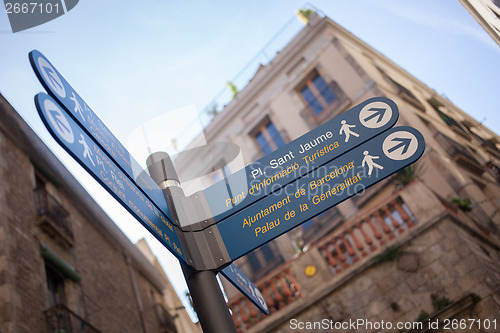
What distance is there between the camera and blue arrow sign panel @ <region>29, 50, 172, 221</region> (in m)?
2.85

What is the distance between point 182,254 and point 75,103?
117 cm

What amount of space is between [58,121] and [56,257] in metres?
6.64

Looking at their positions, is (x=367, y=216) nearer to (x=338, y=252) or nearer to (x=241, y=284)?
(x=338, y=252)

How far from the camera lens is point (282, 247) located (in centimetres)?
1667

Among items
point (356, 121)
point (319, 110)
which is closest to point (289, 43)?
point (319, 110)

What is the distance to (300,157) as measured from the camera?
3.53m

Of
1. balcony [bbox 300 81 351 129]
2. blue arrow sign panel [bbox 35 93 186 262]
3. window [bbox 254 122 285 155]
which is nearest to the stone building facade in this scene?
blue arrow sign panel [bbox 35 93 186 262]

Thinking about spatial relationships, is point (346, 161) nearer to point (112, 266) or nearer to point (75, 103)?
point (75, 103)

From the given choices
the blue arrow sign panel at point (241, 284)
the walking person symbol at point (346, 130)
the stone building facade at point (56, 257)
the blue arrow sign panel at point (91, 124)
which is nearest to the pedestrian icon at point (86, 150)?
the blue arrow sign panel at point (91, 124)

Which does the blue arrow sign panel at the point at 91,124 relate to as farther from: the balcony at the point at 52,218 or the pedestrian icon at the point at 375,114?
the balcony at the point at 52,218

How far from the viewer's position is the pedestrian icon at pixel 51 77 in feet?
9.30

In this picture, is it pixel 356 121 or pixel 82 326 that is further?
pixel 82 326

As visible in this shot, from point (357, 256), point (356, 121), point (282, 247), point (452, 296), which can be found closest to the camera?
point (356, 121)

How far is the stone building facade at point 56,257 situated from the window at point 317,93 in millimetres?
8121
